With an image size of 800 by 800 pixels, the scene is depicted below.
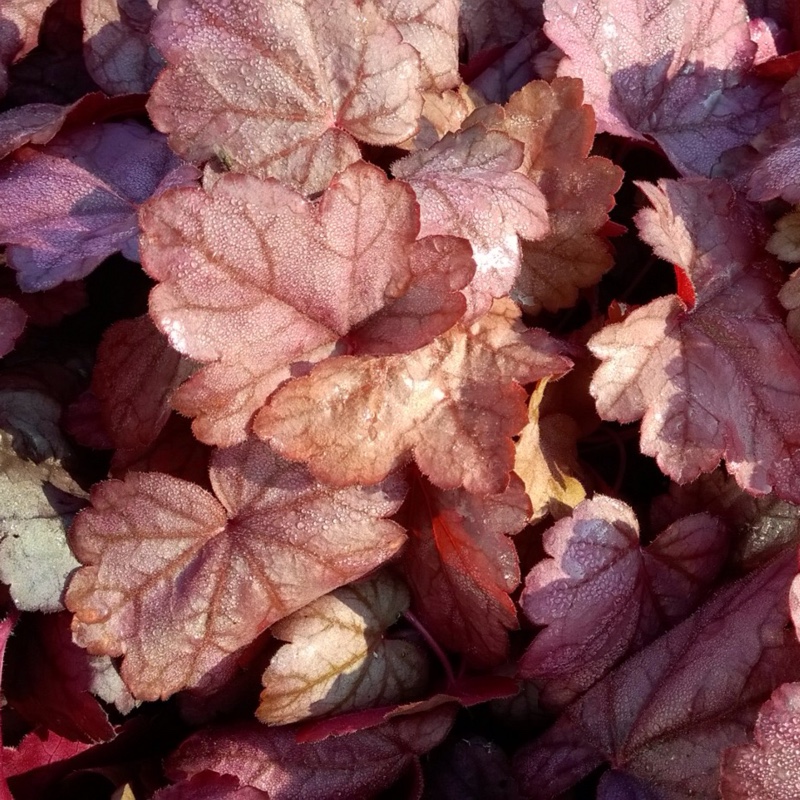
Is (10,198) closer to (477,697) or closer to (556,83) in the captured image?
(556,83)

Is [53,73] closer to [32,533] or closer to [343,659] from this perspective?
[32,533]

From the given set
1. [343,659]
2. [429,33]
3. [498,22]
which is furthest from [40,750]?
[498,22]

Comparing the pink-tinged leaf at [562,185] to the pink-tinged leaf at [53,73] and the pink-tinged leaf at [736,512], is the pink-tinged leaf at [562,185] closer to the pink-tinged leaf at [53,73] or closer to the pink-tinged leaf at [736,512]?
the pink-tinged leaf at [736,512]

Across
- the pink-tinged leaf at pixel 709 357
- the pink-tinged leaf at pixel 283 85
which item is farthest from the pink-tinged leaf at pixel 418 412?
the pink-tinged leaf at pixel 283 85

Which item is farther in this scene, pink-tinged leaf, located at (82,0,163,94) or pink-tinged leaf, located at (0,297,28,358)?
pink-tinged leaf, located at (82,0,163,94)

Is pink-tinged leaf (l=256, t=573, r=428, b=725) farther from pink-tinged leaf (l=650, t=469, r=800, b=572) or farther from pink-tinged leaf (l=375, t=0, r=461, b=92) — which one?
pink-tinged leaf (l=375, t=0, r=461, b=92)

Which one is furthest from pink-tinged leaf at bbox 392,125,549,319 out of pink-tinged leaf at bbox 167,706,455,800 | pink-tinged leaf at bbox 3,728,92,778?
pink-tinged leaf at bbox 3,728,92,778

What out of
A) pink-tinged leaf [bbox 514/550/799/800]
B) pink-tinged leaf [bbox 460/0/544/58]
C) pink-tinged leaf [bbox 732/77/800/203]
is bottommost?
pink-tinged leaf [bbox 514/550/799/800]

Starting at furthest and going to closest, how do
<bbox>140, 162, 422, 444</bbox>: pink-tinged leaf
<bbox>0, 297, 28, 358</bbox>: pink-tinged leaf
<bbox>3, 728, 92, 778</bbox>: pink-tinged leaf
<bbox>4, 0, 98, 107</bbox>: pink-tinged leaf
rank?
1. <bbox>4, 0, 98, 107</bbox>: pink-tinged leaf
2. <bbox>3, 728, 92, 778</bbox>: pink-tinged leaf
3. <bbox>0, 297, 28, 358</bbox>: pink-tinged leaf
4. <bbox>140, 162, 422, 444</bbox>: pink-tinged leaf
